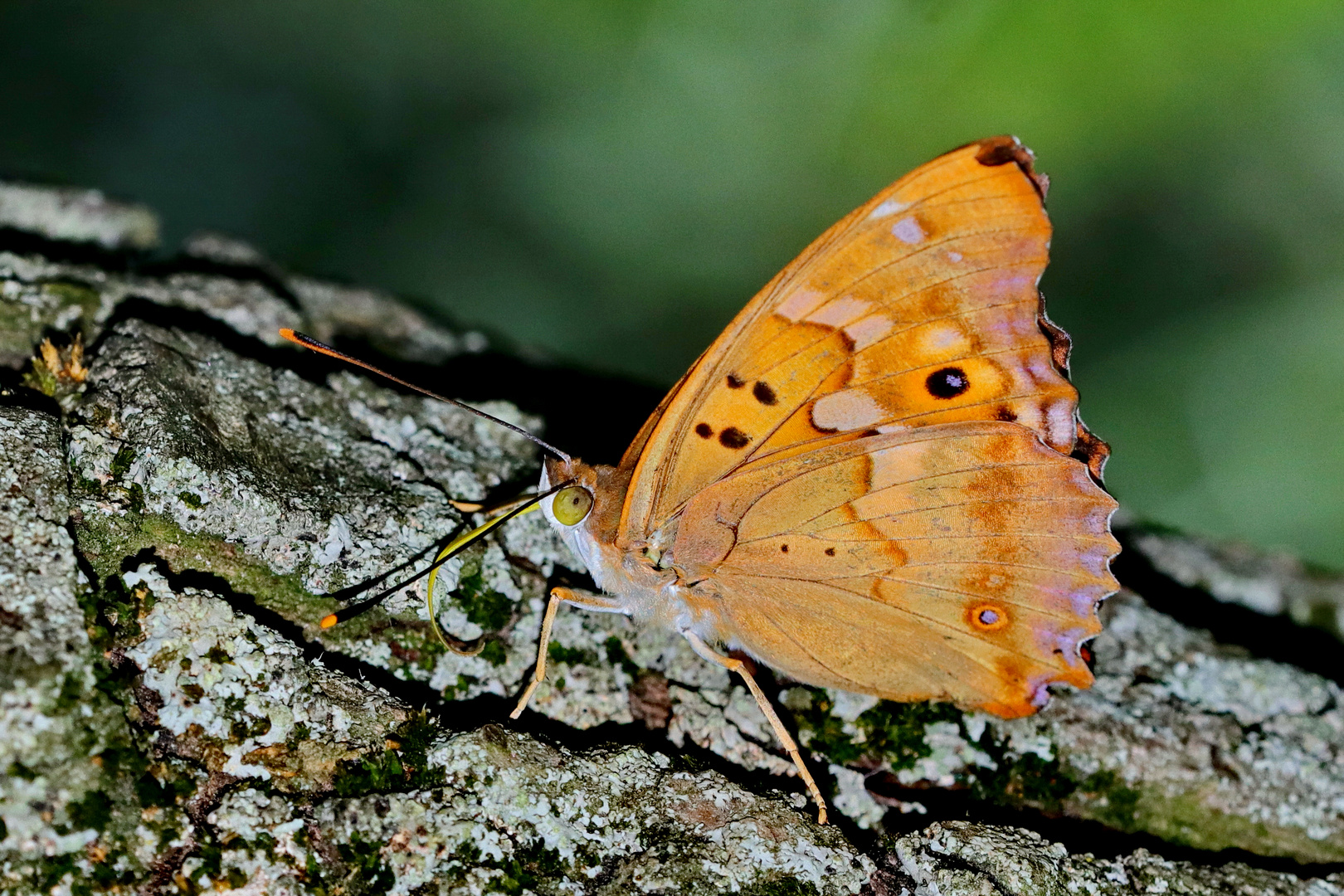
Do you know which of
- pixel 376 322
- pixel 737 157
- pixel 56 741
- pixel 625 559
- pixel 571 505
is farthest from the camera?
pixel 737 157

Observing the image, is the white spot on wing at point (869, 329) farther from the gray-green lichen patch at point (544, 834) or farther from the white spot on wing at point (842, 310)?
the gray-green lichen patch at point (544, 834)

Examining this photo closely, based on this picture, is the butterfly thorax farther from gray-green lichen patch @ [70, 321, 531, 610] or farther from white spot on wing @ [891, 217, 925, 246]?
white spot on wing @ [891, 217, 925, 246]

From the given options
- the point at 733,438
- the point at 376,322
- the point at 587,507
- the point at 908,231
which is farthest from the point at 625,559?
the point at 376,322

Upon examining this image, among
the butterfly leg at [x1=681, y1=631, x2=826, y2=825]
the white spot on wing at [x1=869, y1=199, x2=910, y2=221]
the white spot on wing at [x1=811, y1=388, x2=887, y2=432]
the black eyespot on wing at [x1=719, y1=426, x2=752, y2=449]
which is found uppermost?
the white spot on wing at [x1=869, y1=199, x2=910, y2=221]

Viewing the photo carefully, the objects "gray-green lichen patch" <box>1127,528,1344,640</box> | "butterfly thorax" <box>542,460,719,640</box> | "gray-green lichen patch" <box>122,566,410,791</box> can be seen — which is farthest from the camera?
"gray-green lichen patch" <box>1127,528,1344,640</box>

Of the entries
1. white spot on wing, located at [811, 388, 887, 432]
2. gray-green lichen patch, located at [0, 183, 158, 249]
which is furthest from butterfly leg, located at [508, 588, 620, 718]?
gray-green lichen patch, located at [0, 183, 158, 249]

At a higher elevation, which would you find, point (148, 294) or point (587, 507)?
point (148, 294)

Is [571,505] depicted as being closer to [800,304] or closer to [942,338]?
[800,304]
